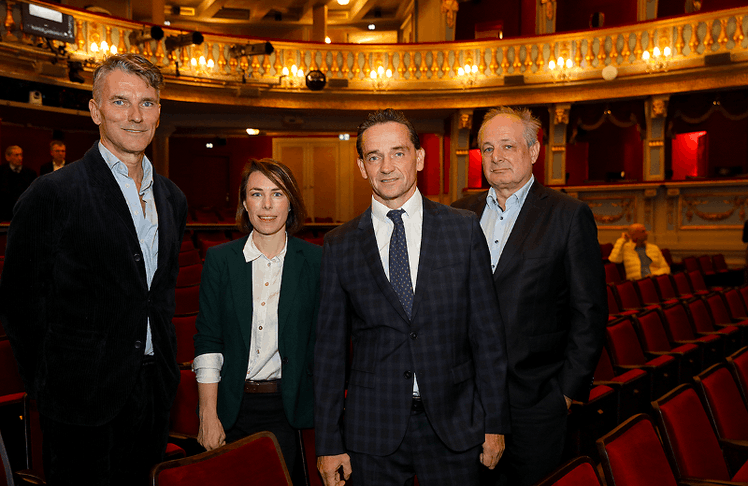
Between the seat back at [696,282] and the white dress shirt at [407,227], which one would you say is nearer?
the white dress shirt at [407,227]

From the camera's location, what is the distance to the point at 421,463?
4.58 feet

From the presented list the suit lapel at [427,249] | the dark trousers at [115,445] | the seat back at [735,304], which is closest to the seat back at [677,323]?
the seat back at [735,304]

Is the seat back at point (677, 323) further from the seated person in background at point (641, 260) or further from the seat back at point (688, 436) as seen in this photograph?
the seat back at point (688, 436)

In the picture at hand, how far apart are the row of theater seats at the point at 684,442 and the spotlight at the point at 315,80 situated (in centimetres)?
818

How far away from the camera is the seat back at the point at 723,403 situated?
1.95 meters

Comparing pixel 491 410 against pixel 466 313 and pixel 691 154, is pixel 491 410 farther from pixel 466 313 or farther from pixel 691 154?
pixel 691 154

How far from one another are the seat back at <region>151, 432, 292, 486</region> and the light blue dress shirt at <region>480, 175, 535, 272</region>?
2.88 ft

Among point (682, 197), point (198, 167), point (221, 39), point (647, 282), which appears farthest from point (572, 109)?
point (198, 167)

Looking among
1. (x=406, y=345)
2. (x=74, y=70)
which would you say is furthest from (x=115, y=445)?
(x=74, y=70)

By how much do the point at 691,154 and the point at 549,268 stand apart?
10.7 metres

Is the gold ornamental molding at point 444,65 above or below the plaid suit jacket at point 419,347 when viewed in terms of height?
above

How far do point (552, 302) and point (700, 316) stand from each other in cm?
311

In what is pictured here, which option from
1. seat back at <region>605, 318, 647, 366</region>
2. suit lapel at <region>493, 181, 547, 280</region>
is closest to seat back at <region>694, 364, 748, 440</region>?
suit lapel at <region>493, 181, 547, 280</region>

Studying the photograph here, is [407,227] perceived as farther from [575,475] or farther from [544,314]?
[575,475]
